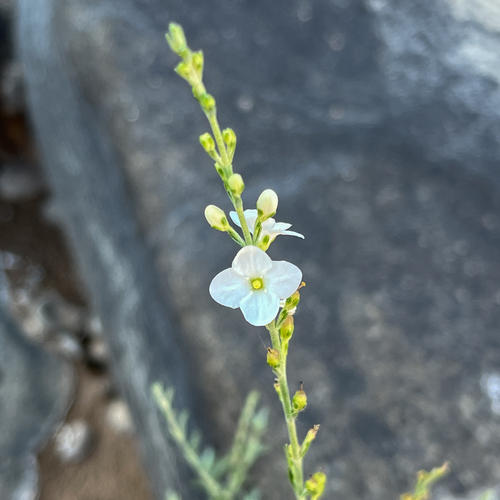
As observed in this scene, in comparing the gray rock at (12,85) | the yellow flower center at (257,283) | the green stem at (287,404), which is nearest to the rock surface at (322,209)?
the green stem at (287,404)

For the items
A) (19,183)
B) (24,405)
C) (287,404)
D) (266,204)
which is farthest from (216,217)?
(19,183)

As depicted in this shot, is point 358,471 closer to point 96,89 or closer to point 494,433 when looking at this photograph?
point 494,433

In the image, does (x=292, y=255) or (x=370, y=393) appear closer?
(x=370, y=393)

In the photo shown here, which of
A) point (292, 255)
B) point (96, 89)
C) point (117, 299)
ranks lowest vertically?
point (117, 299)

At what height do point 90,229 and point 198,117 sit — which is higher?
point 198,117

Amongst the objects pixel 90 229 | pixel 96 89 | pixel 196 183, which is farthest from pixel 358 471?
Answer: pixel 96 89

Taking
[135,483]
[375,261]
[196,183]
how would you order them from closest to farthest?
[375,261] → [196,183] → [135,483]

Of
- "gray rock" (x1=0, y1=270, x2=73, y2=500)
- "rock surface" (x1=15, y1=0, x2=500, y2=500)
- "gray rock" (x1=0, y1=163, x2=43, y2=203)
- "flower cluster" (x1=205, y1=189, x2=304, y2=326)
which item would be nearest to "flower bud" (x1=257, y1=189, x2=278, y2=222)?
"flower cluster" (x1=205, y1=189, x2=304, y2=326)
